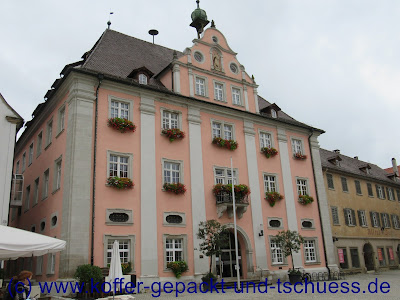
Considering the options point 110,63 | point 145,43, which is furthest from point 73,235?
point 145,43

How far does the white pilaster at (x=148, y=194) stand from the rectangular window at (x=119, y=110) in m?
0.82

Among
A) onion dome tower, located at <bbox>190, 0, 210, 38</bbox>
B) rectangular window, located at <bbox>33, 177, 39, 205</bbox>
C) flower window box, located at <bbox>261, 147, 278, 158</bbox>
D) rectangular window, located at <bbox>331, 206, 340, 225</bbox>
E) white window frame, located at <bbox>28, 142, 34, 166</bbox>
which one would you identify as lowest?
rectangular window, located at <bbox>331, 206, 340, 225</bbox>

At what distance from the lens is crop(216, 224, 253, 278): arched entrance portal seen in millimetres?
23469

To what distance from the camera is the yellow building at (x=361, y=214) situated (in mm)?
33000

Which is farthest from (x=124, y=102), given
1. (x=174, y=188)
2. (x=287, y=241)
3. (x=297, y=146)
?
(x=297, y=146)

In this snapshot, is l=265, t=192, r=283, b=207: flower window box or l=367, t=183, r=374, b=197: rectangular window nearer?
l=265, t=192, r=283, b=207: flower window box

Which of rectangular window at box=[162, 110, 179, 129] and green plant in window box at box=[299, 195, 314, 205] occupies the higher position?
rectangular window at box=[162, 110, 179, 129]

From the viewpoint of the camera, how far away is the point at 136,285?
19.1 meters

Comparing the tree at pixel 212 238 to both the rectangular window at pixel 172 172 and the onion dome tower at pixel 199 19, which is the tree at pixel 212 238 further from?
the onion dome tower at pixel 199 19

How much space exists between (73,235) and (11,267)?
13.1m

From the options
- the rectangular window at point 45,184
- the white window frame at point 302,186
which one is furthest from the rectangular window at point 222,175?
the rectangular window at point 45,184

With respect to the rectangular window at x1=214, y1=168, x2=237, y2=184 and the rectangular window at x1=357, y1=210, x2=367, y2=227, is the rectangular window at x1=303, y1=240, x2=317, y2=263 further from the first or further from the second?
the rectangular window at x1=357, y1=210, x2=367, y2=227

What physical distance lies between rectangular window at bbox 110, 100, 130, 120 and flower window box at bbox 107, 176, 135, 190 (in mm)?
3630

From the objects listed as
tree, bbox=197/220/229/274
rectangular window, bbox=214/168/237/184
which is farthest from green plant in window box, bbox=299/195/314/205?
tree, bbox=197/220/229/274
